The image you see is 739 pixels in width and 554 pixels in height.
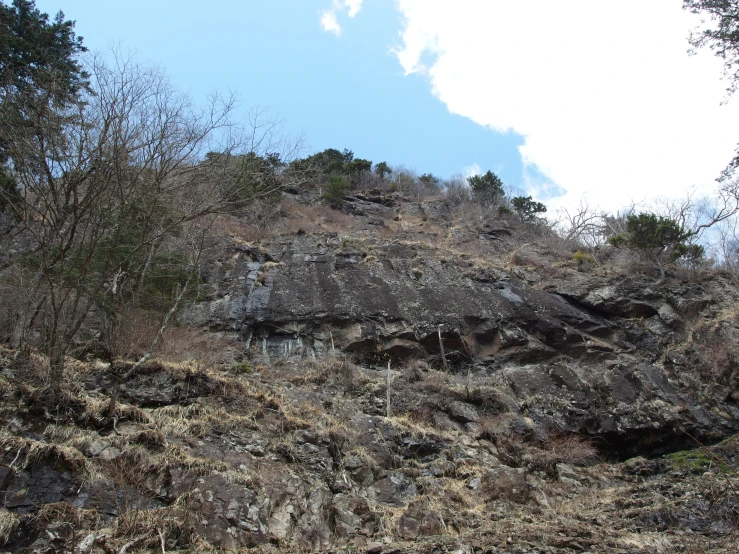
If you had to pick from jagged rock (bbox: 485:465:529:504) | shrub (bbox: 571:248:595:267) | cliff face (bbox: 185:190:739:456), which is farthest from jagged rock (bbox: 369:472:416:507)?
shrub (bbox: 571:248:595:267)

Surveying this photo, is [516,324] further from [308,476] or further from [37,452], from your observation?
[37,452]

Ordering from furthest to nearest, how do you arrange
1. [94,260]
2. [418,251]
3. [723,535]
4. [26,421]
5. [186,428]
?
[418,251]
[94,260]
[186,428]
[26,421]
[723,535]

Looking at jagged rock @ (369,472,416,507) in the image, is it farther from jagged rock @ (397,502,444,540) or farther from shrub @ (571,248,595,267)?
shrub @ (571,248,595,267)

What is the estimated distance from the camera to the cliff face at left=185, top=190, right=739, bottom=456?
1256 centimetres

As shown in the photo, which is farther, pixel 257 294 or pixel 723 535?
pixel 257 294

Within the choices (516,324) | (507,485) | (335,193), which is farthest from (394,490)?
(335,193)

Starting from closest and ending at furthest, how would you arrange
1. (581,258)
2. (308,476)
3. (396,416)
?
(308,476) → (396,416) → (581,258)

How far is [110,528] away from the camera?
6.09 metres

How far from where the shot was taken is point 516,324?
15172 millimetres

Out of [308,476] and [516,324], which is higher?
[516,324]

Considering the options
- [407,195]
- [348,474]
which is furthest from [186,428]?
[407,195]

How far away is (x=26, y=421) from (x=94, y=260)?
4980 millimetres

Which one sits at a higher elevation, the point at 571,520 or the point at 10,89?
the point at 10,89

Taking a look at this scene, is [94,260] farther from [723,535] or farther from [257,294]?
[723,535]
